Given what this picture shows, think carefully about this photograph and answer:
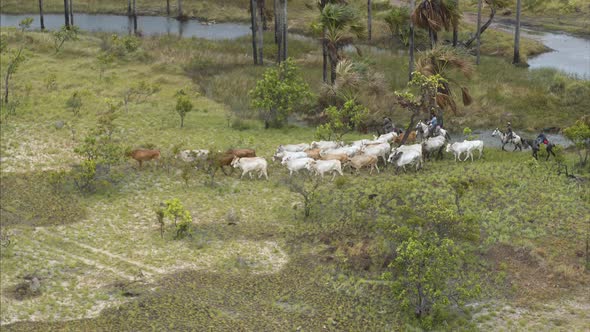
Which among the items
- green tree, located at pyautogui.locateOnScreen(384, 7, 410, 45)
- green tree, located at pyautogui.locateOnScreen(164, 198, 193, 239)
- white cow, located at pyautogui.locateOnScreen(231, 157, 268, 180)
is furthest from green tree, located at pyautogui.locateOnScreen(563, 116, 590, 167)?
green tree, located at pyautogui.locateOnScreen(384, 7, 410, 45)

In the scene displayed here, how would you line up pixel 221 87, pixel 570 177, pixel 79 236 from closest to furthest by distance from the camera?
pixel 79 236 < pixel 570 177 < pixel 221 87

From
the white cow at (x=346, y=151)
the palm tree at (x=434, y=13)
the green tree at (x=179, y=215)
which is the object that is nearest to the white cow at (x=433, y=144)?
the white cow at (x=346, y=151)

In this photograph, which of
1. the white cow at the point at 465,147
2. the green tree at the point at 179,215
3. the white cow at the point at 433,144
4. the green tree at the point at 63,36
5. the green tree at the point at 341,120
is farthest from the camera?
the green tree at the point at 63,36

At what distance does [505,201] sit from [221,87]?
21318mm

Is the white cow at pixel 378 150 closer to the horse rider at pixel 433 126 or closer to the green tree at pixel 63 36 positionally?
the horse rider at pixel 433 126

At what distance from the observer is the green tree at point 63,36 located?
1921 inches

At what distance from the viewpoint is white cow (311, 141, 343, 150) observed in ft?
103

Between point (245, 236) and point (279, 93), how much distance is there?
12837 mm

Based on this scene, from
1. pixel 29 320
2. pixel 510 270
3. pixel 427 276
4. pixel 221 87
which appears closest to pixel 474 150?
pixel 510 270

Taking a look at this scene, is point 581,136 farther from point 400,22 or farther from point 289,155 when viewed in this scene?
point 400,22

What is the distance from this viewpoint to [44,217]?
999 inches

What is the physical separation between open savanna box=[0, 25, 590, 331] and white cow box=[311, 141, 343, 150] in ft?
7.62

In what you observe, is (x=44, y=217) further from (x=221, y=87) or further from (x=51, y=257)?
(x=221, y=87)

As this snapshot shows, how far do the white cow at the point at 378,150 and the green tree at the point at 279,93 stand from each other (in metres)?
6.84
